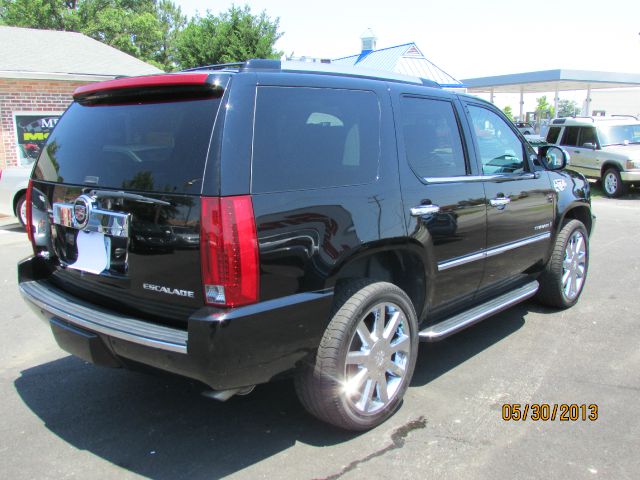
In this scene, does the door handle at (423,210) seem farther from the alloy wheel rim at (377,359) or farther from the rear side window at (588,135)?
the rear side window at (588,135)

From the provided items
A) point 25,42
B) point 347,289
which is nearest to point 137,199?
point 347,289

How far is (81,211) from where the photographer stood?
115 inches

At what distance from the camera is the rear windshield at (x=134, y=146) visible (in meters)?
2.61

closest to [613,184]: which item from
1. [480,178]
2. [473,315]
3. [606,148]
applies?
[606,148]

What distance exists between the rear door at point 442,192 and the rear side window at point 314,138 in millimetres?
290

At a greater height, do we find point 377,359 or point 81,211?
point 81,211

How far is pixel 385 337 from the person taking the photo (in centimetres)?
319

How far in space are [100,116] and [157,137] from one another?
615mm

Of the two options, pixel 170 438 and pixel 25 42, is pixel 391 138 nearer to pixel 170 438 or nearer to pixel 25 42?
pixel 170 438

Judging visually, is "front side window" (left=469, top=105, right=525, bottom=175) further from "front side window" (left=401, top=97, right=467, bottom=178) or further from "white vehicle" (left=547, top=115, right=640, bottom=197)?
"white vehicle" (left=547, top=115, right=640, bottom=197)

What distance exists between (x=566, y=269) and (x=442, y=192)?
7.67ft

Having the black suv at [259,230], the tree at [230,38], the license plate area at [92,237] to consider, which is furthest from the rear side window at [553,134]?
the license plate area at [92,237]
